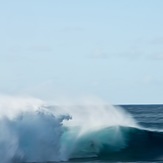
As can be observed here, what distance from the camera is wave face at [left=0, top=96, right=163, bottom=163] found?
82.2 ft

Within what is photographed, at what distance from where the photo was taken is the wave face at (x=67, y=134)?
25.1 meters

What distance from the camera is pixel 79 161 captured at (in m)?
25.6

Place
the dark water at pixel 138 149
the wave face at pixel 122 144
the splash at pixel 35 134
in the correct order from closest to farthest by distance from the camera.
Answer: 1. the splash at pixel 35 134
2. the dark water at pixel 138 149
3. the wave face at pixel 122 144

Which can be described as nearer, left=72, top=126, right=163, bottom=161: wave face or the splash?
the splash

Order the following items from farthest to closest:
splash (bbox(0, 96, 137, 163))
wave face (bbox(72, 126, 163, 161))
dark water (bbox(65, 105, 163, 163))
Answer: wave face (bbox(72, 126, 163, 161)) < dark water (bbox(65, 105, 163, 163)) < splash (bbox(0, 96, 137, 163))

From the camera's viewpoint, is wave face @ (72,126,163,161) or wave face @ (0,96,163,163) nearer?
wave face @ (0,96,163,163)

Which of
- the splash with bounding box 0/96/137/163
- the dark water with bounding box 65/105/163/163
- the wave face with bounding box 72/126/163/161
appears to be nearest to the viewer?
the splash with bounding box 0/96/137/163

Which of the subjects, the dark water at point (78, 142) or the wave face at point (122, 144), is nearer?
the dark water at point (78, 142)

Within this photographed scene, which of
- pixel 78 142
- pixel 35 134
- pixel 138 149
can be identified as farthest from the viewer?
pixel 138 149

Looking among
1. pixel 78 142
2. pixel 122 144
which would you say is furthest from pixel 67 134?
pixel 122 144

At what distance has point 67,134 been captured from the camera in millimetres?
28250

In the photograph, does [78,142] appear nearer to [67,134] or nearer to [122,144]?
[67,134]

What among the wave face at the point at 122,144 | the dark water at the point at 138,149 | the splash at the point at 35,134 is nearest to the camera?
the splash at the point at 35,134

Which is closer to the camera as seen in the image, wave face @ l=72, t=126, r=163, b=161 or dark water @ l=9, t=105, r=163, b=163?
dark water @ l=9, t=105, r=163, b=163
